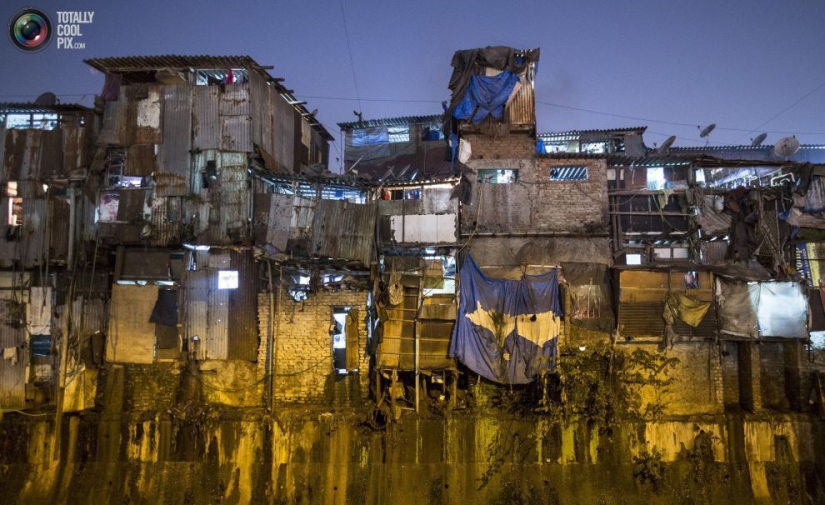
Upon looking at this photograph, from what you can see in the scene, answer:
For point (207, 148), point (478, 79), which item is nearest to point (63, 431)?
point (207, 148)

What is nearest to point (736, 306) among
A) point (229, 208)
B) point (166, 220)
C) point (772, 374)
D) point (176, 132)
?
point (772, 374)

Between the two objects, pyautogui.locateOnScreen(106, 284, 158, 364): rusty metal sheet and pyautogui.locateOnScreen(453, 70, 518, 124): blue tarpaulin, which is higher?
pyautogui.locateOnScreen(453, 70, 518, 124): blue tarpaulin

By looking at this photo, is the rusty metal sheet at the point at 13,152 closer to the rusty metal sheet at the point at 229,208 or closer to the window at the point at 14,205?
the window at the point at 14,205

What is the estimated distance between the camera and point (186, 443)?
13297 millimetres

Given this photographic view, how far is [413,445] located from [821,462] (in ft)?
40.1

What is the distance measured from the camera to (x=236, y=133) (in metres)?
15.3

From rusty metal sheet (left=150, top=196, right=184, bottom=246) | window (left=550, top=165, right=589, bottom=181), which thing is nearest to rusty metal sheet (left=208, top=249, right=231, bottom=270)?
rusty metal sheet (left=150, top=196, right=184, bottom=246)

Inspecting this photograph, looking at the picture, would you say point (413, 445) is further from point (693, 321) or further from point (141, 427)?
point (693, 321)

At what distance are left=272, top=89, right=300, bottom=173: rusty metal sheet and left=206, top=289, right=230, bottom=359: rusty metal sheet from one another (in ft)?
18.2

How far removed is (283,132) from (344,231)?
18.7 feet

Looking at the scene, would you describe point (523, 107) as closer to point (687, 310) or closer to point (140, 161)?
point (687, 310)

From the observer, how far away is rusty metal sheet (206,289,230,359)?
14289mm

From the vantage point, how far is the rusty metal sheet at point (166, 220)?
14805mm

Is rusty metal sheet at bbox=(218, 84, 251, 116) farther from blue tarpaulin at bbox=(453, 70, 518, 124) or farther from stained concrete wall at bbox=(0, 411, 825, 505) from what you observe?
stained concrete wall at bbox=(0, 411, 825, 505)
